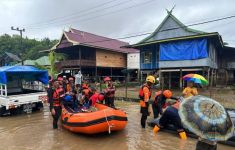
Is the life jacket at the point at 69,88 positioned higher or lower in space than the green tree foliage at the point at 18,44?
lower

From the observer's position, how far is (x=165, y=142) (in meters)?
6.70

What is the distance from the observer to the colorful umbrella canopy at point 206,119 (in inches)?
110

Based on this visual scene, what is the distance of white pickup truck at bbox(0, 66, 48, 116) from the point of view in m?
10.0

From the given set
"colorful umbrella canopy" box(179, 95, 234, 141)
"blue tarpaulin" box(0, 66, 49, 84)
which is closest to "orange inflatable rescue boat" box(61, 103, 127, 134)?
"colorful umbrella canopy" box(179, 95, 234, 141)

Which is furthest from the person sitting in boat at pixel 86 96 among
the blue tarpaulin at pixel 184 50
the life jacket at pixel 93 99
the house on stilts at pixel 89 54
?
the house on stilts at pixel 89 54

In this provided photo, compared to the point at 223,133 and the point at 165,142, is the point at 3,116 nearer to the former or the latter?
the point at 165,142

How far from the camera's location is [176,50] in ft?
62.5

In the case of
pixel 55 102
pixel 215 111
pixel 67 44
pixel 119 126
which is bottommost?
pixel 119 126

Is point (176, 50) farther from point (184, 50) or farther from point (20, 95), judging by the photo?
point (20, 95)

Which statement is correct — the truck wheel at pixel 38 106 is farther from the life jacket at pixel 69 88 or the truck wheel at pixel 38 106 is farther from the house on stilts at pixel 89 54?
the house on stilts at pixel 89 54

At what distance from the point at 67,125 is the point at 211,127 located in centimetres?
568

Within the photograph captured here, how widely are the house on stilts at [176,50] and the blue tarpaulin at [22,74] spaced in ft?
27.7

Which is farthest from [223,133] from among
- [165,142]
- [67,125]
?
[67,125]

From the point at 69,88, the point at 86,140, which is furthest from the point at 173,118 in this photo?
the point at 69,88
